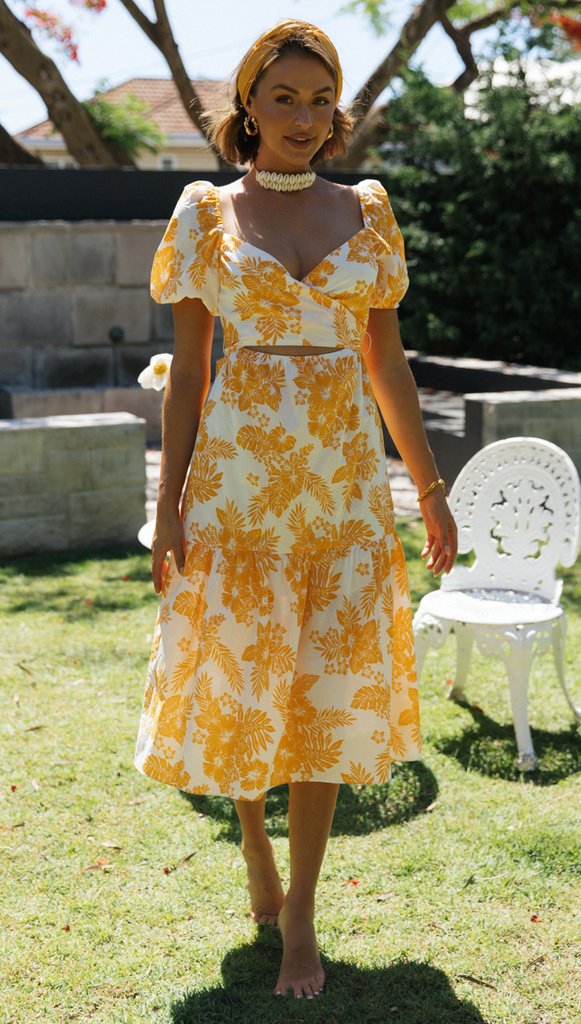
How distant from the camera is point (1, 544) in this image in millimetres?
6426

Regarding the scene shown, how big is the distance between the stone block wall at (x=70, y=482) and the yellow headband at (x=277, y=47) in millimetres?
3956

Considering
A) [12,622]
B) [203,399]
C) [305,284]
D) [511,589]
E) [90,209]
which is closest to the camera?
[305,284]

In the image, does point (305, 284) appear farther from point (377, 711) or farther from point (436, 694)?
point (436, 694)

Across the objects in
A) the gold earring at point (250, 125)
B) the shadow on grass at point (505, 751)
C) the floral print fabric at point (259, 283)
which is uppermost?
the gold earring at point (250, 125)

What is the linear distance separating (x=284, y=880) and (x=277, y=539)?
1.12 metres

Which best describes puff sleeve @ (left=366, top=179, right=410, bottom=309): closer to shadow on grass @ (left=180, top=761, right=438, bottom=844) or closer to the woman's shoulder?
the woman's shoulder

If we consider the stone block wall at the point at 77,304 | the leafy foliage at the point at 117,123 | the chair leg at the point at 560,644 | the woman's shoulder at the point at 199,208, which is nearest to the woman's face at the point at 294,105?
the woman's shoulder at the point at 199,208

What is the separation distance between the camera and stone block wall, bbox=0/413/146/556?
6.35 m

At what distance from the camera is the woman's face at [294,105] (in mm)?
2529

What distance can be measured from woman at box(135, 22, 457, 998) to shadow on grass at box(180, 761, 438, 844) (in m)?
0.80

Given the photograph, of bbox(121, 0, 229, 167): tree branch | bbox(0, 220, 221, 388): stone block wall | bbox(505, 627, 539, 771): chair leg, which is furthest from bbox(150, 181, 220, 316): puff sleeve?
bbox(121, 0, 229, 167): tree branch

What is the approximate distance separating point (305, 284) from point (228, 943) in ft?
5.16

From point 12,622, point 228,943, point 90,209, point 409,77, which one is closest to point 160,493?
→ point 228,943

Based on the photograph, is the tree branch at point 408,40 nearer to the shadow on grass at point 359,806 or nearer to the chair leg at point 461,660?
the chair leg at point 461,660
